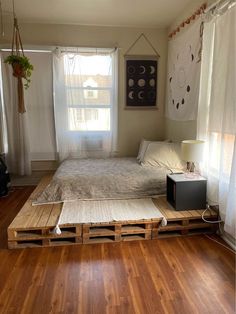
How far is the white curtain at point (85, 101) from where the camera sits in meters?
3.67

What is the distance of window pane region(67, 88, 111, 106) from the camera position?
3.73 metres

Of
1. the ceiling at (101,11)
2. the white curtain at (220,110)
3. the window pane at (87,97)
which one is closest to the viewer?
the white curtain at (220,110)

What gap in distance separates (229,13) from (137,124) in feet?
7.16

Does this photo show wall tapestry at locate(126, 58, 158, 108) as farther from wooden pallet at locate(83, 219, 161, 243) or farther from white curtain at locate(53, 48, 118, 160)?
wooden pallet at locate(83, 219, 161, 243)

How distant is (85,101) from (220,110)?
2.17 meters

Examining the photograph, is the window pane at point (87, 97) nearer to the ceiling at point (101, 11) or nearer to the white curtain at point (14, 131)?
the white curtain at point (14, 131)

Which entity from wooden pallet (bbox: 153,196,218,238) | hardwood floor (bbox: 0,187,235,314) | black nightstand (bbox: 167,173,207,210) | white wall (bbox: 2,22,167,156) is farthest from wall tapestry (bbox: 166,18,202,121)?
hardwood floor (bbox: 0,187,235,314)

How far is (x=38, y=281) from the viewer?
1779 millimetres

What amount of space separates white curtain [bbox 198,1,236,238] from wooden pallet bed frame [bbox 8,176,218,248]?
34 cm

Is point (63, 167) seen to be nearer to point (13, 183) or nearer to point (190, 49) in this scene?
point (13, 183)

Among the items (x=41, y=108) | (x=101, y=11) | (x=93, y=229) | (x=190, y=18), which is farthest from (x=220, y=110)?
(x=41, y=108)

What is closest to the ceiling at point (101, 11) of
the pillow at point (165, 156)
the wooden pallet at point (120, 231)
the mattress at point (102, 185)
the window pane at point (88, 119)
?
the window pane at point (88, 119)

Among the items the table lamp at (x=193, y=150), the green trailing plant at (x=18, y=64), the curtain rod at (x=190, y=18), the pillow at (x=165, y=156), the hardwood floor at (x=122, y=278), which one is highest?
the curtain rod at (x=190, y=18)

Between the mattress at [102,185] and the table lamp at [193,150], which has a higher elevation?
the table lamp at [193,150]
